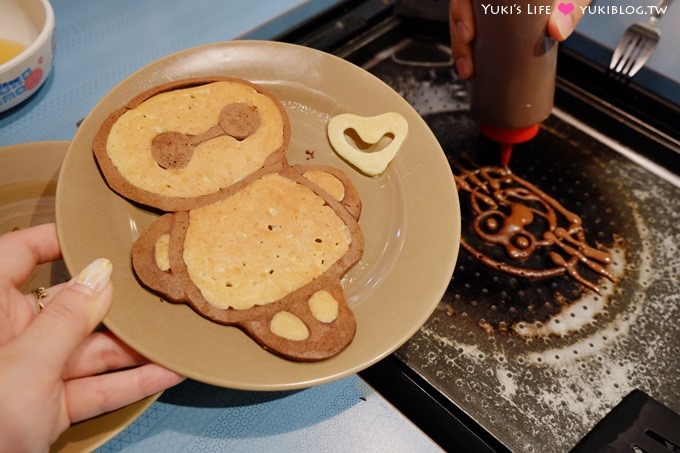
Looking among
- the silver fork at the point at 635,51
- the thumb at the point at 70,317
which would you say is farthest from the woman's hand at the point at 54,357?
the silver fork at the point at 635,51

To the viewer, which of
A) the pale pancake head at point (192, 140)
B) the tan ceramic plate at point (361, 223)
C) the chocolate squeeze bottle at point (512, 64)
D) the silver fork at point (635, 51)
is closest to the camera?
the tan ceramic plate at point (361, 223)

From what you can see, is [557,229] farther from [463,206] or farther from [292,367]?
[292,367]

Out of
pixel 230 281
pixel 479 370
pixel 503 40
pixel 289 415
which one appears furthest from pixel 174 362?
pixel 503 40

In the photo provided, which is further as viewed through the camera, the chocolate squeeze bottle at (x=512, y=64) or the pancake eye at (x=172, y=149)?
the chocolate squeeze bottle at (x=512, y=64)

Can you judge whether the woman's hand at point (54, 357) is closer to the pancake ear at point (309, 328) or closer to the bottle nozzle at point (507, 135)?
the pancake ear at point (309, 328)

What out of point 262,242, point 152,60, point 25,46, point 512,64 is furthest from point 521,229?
point 25,46

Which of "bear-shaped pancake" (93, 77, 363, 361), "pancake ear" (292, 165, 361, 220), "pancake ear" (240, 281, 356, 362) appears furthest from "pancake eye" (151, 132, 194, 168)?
"pancake ear" (240, 281, 356, 362)

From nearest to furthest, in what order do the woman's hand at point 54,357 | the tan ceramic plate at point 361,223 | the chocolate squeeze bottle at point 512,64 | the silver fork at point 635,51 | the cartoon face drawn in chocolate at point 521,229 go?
the woman's hand at point 54,357, the tan ceramic plate at point 361,223, the chocolate squeeze bottle at point 512,64, the cartoon face drawn in chocolate at point 521,229, the silver fork at point 635,51
